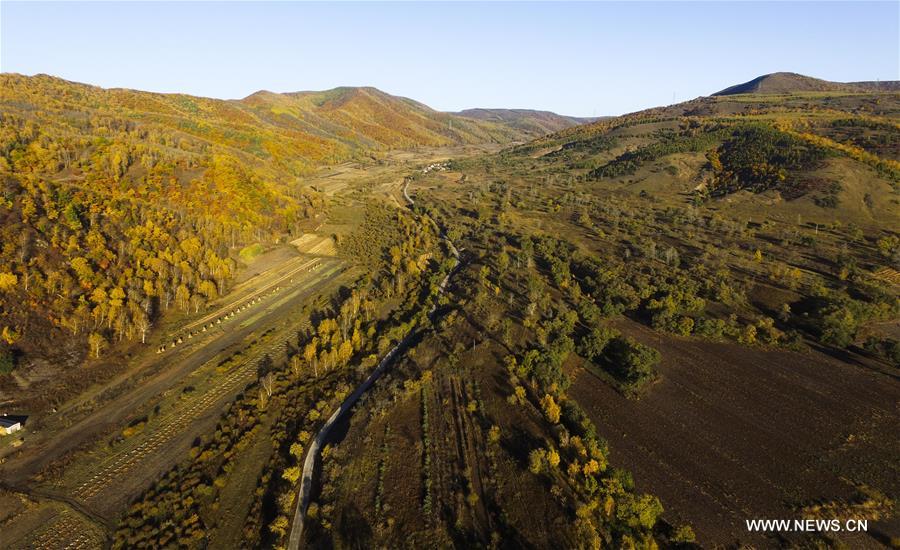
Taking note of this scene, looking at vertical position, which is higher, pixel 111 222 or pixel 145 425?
pixel 111 222

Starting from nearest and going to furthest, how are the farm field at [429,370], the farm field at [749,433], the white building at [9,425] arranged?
the farm field at [429,370] < the farm field at [749,433] < the white building at [9,425]

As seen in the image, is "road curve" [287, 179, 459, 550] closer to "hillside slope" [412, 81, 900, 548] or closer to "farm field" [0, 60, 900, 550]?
"farm field" [0, 60, 900, 550]

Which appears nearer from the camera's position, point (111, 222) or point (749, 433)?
point (749, 433)

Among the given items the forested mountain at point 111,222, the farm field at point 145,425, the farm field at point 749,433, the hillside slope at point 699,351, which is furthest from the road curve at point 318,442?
the forested mountain at point 111,222

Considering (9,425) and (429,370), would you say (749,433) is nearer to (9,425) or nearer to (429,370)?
(429,370)

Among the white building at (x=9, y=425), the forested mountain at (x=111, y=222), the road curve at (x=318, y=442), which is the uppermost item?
the forested mountain at (x=111, y=222)

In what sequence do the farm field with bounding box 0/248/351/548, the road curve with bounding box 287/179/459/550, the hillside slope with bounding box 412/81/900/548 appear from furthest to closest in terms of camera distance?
the farm field with bounding box 0/248/351/548 < the hillside slope with bounding box 412/81/900/548 < the road curve with bounding box 287/179/459/550

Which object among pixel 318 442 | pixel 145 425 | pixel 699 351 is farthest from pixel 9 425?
pixel 699 351

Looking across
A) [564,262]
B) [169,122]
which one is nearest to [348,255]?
[564,262]

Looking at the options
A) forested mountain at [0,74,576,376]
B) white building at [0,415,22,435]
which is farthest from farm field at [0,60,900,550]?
forested mountain at [0,74,576,376]

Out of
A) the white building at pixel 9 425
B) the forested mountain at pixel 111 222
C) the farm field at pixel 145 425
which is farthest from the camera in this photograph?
the forested mountain at pixel 111 222

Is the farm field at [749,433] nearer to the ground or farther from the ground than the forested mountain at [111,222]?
nearer to the ground

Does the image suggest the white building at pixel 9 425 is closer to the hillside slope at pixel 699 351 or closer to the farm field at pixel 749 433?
the hillside slope at pixel 699 351
